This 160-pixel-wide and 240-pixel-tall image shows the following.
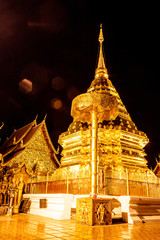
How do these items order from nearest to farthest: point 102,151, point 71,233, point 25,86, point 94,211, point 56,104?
point 71,233 < point 94,211 < point 102,151 < point 25,86 < point 56,104

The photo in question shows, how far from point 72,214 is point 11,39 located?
11.1m

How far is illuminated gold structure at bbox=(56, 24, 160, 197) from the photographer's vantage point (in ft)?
19.5

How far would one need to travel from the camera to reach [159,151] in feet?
60.9

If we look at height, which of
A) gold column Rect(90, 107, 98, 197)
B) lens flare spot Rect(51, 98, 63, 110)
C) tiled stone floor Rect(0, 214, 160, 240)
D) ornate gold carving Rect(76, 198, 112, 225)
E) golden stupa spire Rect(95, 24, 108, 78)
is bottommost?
tiled stone floor Rect(0, 214, 160, 240)

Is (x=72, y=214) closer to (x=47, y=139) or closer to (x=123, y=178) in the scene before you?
(x=123, y=178)

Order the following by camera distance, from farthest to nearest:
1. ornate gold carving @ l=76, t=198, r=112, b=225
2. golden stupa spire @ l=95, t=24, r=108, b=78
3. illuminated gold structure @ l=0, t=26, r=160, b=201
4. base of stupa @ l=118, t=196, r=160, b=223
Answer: golden stupa spire @ l=95, t=24, r=108, b=78 → illuminated gold structure @ l=0, t=26, r=160, b=201 → base of stupa @ l=118, t=196, r=160, b=223 → ornate gold carving @ l=76, t=198, r=112, b=225

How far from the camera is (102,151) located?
9492 mm

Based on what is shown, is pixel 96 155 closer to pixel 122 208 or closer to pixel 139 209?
pixel 122 208

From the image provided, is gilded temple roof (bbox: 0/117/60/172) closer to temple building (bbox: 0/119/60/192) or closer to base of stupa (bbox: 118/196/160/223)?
temple building (bbox: 0/119/60/192)

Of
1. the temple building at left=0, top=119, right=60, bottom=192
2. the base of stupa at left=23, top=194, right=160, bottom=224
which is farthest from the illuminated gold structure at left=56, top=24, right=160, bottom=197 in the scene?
the temple building at left=0, top=119, right=60, bottom=192

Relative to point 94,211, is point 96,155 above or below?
above

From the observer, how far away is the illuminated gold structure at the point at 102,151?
5957 millimetres

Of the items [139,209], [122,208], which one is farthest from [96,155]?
[139,209]

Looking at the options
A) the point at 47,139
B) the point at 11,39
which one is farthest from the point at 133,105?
the point at 11,39
